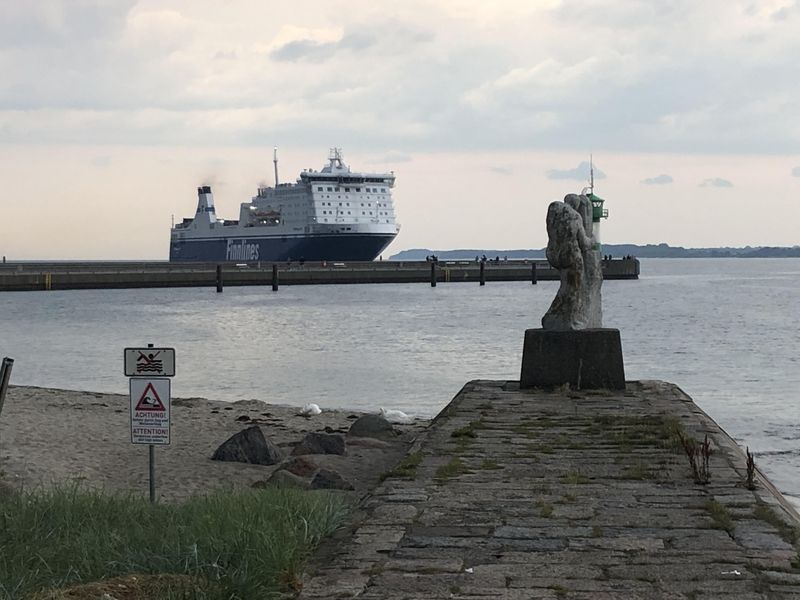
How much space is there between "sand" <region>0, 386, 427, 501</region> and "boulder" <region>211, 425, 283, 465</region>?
0.51 ft

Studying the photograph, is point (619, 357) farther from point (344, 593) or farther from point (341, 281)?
point (341, 281)

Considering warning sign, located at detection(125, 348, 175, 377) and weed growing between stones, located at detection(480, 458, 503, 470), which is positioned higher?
warning sign, located at detection(125, 348, 175, 377)

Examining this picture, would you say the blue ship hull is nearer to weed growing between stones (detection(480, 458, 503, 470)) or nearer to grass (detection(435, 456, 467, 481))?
weed growing between stones (detection(480, 458, 503, 470))

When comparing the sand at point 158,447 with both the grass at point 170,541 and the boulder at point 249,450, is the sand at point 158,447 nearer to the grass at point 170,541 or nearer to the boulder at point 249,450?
the boulder at point 249,450

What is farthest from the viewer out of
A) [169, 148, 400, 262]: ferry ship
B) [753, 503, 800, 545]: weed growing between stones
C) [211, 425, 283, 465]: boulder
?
[169, 148, 400, 262]: ferry ship

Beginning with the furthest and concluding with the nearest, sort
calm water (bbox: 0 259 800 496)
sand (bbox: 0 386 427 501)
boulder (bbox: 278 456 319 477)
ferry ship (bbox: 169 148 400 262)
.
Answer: ferry ship (bbox: 169 148 400 262)
calm water (bbox: 0 259 800 496)
sand (bbox: 0 386 427 501)
boulder (bbox: 278 456 319 477)

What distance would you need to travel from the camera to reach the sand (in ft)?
35.4

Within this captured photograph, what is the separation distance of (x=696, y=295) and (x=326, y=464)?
213ft

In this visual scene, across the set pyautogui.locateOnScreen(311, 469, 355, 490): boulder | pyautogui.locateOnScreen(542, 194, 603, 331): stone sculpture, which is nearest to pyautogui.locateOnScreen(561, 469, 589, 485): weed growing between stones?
pyautogui.locateOnScreen(311, 469, 355, 490): boulder

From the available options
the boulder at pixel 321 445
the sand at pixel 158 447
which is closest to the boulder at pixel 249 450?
the sand at pixel 158 447

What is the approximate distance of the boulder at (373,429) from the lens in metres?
13.9

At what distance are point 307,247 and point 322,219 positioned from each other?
2619mm

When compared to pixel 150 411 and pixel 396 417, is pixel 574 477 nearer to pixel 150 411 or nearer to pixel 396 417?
pixel 150 411

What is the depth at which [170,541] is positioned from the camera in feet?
18.2
